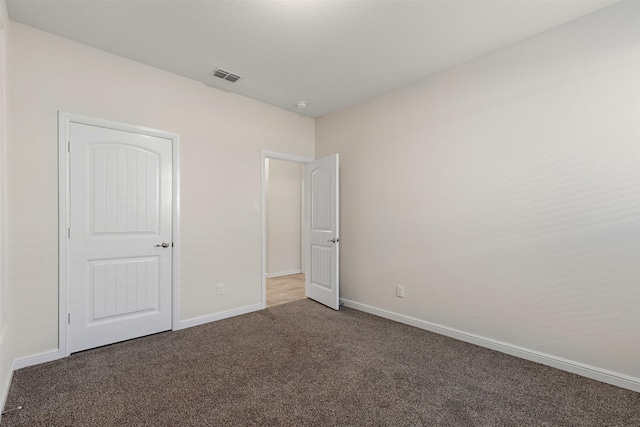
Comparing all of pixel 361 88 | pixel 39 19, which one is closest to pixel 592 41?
pixel 361 88

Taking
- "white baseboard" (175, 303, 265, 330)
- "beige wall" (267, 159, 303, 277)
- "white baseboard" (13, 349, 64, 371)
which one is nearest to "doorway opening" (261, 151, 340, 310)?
"white baseboard" (175, 303, 265, 330)

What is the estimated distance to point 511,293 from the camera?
8.46 feet

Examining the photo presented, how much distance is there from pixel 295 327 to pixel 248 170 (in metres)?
1.90

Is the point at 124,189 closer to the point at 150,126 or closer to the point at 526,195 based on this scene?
the point at 150,126

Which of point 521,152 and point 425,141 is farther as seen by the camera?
point 425,141

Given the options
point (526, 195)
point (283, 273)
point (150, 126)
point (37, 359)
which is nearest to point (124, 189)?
point (150, 126)

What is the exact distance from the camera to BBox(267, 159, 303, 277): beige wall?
599 centimetres

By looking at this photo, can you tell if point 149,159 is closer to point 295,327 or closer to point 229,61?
point 229,61

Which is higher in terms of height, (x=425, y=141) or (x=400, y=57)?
(x=400, y=57)

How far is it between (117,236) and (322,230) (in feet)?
7.53

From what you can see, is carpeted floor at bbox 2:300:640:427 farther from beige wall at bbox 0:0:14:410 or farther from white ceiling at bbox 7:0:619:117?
white ceiling at bbox 7:0:619:117

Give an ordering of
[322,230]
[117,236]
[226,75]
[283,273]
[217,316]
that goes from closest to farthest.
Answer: [117,236] < [226,75] < [217,316] < [322,230] < [283,273]

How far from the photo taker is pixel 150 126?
295cm

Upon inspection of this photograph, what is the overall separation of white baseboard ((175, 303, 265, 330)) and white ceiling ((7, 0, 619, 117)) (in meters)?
2.57
